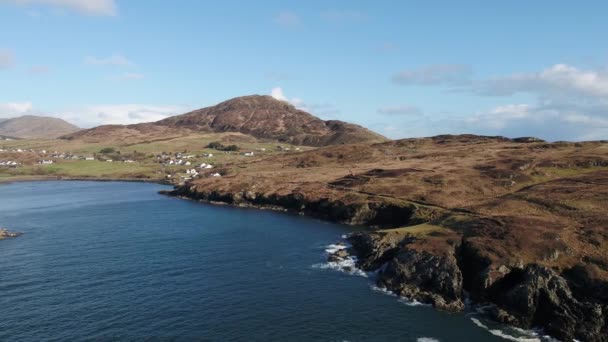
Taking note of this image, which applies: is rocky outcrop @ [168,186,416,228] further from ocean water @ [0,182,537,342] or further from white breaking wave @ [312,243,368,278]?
white breaking wave @ [312,243,368,278]

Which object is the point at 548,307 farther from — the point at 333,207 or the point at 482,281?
the point at 333,207

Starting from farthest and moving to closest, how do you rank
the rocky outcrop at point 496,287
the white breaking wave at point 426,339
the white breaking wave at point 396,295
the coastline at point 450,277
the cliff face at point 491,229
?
the white breaking wave at point 396,295 < the cliff face at point 491,229 < the coastline at point 450,277 < the rocky outcrop at point 496,287 < the white breaking wave at point 426,339

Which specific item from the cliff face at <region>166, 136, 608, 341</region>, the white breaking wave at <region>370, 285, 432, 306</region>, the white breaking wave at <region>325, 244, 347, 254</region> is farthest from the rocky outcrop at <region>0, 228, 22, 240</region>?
the white breaking wave at <region>370, 285, 432, 306</region>

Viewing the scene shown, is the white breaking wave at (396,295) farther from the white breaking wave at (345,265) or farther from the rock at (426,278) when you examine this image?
the white breaking wave at (345,265)

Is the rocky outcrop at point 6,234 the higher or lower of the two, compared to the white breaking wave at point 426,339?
higher

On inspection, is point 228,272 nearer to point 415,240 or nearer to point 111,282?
point 111,282

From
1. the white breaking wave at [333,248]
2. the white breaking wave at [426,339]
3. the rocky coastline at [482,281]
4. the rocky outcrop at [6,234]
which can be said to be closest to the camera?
the white breaking wave at [426,339]

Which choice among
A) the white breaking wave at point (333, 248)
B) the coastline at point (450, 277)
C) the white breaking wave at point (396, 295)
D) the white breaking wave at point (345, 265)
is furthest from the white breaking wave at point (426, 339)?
the white breaking wave at point (333, 248)
